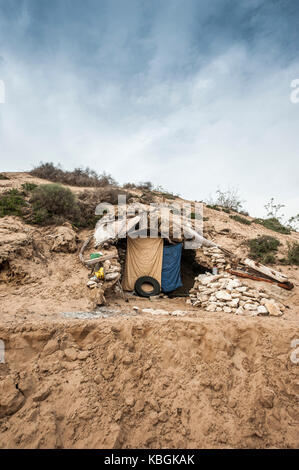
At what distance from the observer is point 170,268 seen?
8117 mm

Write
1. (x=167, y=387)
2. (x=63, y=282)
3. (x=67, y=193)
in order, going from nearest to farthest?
(x=167, y=387), (x=63, y=282), (x=67, y=193)

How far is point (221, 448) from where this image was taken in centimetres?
183

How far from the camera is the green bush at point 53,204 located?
23.9 feet

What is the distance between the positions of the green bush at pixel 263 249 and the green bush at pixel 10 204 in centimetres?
923

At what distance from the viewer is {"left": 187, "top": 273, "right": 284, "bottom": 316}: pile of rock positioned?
15.7 feet

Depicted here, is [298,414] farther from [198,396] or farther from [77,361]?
[77,361]

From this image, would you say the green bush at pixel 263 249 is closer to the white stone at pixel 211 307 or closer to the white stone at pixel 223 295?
the white stone at pixel 223 295

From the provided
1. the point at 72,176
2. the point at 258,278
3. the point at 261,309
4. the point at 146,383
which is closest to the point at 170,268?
the point at 258,278

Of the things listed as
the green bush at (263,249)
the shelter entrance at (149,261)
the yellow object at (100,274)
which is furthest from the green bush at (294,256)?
the yellow object at (100,274)

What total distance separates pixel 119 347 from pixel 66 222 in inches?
232

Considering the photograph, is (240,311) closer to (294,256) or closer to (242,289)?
(242,289)

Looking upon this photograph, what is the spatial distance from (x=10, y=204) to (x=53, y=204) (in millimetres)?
1423

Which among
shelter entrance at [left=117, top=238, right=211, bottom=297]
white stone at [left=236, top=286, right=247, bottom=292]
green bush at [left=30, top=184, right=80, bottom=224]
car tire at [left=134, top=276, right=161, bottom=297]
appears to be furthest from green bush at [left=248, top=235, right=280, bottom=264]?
green bush at [left=30, top=184, right=80, bottom=224]

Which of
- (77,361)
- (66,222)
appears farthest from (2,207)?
(77,361)
